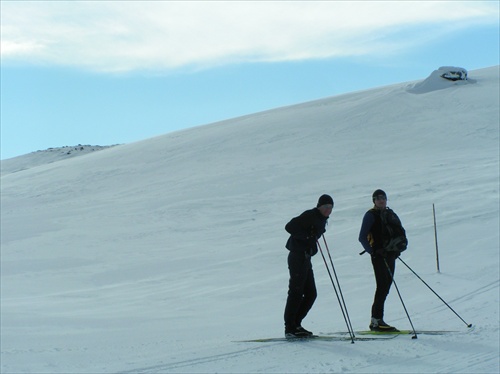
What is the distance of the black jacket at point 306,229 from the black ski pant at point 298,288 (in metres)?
0.08

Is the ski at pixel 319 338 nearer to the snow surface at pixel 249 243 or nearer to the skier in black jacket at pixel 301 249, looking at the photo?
the skier in black jacket at pixel 301 249

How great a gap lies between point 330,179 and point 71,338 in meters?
14.4

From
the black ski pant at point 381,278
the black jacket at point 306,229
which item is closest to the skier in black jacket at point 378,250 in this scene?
the black ski pant at point 381,278

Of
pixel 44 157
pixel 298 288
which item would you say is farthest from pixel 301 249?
pixel 44 157

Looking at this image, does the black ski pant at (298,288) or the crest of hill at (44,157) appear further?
the crest of hill at (44,157)

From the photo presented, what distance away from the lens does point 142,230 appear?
722 inches

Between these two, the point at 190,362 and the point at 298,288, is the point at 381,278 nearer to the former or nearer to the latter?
the point at 298,288

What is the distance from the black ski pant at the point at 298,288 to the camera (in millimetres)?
7273

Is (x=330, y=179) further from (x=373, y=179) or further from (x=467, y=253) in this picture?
(x=467, y=253)

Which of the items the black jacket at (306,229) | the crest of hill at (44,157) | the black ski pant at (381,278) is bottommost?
the black ski pant at (381,278)

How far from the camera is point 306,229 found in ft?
23.8

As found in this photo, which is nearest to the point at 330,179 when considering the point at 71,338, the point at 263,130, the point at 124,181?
the point at 124,181

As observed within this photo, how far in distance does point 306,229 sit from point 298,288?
2.02 feet

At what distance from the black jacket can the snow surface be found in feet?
3.18
